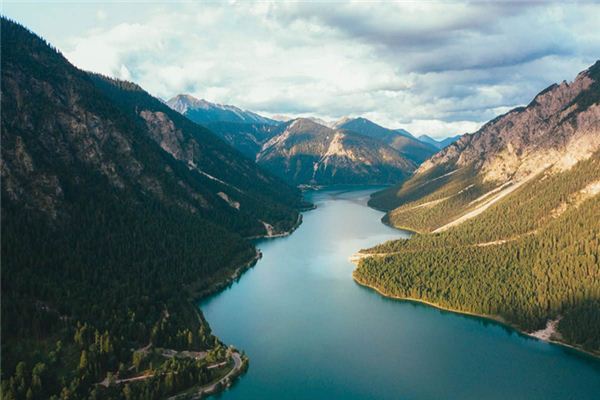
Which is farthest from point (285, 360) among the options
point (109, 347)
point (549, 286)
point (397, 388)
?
point (549, 286)

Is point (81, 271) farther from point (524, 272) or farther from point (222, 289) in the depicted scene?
point (524, 272)

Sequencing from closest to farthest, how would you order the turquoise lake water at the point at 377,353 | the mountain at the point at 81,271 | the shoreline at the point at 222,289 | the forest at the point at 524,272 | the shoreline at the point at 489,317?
the turquoise lake water at the point at 377,353 < the shoreline at the point at 222,289 < the mountain at the point at 81,271 < the shoreline at the point at 489,317 < the forest at the point at 524,272

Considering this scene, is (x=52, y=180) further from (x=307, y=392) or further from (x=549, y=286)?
(x=549, y=286)

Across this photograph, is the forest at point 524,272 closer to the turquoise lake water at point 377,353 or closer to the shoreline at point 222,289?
the turquoise lake water at point 377,353

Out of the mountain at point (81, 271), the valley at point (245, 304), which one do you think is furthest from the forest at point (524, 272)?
the mountain at point (81, 271)

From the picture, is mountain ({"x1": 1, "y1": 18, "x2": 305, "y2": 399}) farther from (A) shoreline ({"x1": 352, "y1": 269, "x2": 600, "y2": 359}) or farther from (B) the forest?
(B) the forest

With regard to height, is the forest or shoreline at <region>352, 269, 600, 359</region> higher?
the forest

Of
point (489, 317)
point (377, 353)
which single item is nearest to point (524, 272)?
point (489, 317)

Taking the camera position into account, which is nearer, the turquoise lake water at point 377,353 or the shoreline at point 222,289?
the turquoise lake water at point 377,353

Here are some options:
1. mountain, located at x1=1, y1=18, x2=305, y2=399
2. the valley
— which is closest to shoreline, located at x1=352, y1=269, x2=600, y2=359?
the valley
